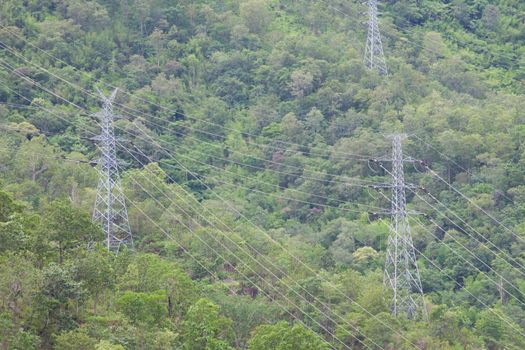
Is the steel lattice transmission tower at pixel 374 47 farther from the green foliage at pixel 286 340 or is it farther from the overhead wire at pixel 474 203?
the green foliage at pixel 286 340

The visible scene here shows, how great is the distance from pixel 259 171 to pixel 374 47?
1494 cm

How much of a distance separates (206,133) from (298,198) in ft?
23.6

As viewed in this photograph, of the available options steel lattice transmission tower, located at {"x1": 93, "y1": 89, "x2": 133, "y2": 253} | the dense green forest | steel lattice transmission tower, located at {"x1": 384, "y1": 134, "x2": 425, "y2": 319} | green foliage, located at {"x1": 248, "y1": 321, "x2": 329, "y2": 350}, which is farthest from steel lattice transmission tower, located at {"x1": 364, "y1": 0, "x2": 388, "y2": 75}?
green foliage, located at {"x1": 248, "y1": 321, "x2": 329, "y2": 350}

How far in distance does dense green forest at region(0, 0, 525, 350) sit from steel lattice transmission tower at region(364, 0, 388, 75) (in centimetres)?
91

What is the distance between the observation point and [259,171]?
5366 centimetres

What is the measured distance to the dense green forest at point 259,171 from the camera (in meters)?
31.5

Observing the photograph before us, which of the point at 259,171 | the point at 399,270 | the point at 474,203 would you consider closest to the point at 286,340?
the point at 399,270

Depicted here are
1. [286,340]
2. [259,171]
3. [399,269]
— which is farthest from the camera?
[259,171]

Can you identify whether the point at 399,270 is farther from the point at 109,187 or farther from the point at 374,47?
the point at 374,47

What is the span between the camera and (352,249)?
4688 cm

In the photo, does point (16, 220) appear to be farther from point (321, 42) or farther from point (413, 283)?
point (321, 42)

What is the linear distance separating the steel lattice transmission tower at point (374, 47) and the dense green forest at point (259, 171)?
91cm

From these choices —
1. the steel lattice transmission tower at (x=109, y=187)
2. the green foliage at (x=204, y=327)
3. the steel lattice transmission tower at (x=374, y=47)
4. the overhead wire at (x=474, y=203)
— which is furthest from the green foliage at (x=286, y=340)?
the steel lattice transmission tower at (x=374, y=47)

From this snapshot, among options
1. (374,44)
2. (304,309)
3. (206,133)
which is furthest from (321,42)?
(304,309)
